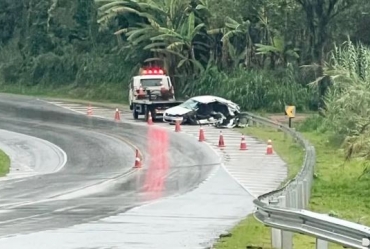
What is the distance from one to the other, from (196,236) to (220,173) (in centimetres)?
1256

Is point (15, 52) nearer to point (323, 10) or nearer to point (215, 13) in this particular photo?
point (215, 13)

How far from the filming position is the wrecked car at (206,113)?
44062mm

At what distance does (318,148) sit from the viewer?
34.3m

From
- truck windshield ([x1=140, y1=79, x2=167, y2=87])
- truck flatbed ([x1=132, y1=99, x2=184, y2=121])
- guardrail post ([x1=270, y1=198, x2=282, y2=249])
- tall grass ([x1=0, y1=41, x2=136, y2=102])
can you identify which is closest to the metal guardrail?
guardrail post ([x1=270, y1=198, x2=282, y2=249])

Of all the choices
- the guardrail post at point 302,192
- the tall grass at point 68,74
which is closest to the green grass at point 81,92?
the tall grass at point 68,74

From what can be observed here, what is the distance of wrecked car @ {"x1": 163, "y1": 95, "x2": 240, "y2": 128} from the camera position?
1735 inches

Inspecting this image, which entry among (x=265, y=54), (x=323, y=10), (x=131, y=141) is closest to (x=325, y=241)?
(x=131, y=141)

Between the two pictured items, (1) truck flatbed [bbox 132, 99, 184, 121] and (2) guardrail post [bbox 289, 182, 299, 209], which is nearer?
(2) guardrail post [bbox 289, 182, 299, 209]

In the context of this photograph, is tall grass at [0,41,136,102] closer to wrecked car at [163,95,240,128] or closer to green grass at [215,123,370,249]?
wrecked car at [163,95,240,128]

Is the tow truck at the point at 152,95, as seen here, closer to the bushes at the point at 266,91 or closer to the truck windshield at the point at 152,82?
the truck windshield at the point at 152,82

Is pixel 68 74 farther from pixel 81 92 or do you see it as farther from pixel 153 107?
pixel 153 107

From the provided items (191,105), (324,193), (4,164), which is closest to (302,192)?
(324,193)

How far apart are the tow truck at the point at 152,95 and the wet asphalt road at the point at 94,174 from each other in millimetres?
1624

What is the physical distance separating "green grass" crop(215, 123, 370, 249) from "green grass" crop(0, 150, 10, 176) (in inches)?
323
